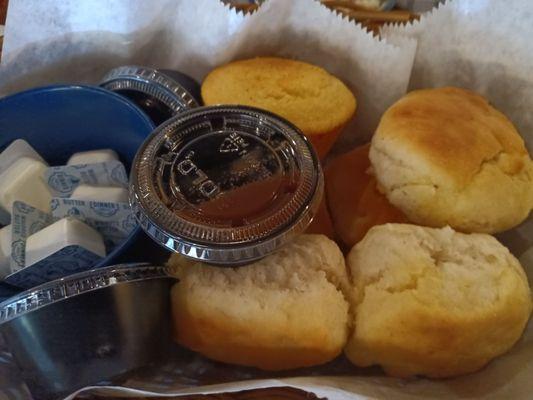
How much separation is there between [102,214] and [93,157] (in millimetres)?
154

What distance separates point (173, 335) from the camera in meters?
0.88

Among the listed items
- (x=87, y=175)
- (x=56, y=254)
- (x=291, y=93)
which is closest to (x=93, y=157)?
(x=87, y=175)

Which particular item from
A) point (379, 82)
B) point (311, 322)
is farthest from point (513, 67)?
point (311, 322)

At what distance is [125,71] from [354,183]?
48cm

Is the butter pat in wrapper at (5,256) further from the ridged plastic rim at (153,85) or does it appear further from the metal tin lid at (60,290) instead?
the ridged plastic rim at (153,85)

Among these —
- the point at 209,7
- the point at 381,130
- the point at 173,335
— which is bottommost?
the point at 173,335

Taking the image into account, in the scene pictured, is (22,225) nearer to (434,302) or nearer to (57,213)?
(57,213)

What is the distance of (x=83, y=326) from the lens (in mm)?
756

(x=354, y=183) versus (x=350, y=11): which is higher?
(x=350, y=11)

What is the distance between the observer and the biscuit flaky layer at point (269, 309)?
2.61ft

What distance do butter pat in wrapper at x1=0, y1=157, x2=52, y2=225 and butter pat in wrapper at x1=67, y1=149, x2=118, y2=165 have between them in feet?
0.19

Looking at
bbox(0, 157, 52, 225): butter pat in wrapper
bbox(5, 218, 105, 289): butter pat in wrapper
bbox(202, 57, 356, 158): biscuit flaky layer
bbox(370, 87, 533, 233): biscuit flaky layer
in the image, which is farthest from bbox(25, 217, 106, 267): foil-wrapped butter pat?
bbox(370, 87, 533, 233): biscuit flaky layer

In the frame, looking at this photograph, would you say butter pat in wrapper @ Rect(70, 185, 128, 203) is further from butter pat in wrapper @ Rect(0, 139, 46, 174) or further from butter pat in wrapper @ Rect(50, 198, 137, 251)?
butter pat in wrapper @ Rect(0, 139, 46, 174)

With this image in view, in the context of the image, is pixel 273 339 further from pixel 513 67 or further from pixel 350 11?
pixel 350 11
